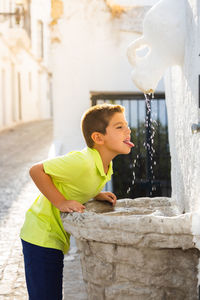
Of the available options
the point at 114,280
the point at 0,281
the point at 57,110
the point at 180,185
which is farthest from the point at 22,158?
the point at 114,280

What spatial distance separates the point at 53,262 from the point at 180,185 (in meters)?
0.97

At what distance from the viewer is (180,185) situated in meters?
2.90

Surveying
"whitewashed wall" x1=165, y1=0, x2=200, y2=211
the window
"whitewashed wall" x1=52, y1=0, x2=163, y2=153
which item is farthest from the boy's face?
the window

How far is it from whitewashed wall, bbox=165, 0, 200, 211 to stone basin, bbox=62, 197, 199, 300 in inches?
11.6

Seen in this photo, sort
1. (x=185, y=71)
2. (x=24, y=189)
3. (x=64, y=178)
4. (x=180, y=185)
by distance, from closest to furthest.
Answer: (x=64, y=178), (x=185, y=71), (x=180, y=185), (x=24, y=189)

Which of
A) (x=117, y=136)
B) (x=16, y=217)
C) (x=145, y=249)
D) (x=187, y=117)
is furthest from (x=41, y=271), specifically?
(x=16, y=217)

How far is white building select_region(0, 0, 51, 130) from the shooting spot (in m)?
20.4

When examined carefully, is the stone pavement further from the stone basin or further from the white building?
the white building

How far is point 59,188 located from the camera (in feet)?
7.79

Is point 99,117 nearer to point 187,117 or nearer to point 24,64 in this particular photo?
point 187,117

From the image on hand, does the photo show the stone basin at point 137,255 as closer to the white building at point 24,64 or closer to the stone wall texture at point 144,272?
the stone wall texture at point 144,272

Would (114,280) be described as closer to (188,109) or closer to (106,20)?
(188,109)

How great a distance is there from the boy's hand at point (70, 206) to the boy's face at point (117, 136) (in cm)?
34

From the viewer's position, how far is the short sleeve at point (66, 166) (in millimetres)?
2244
